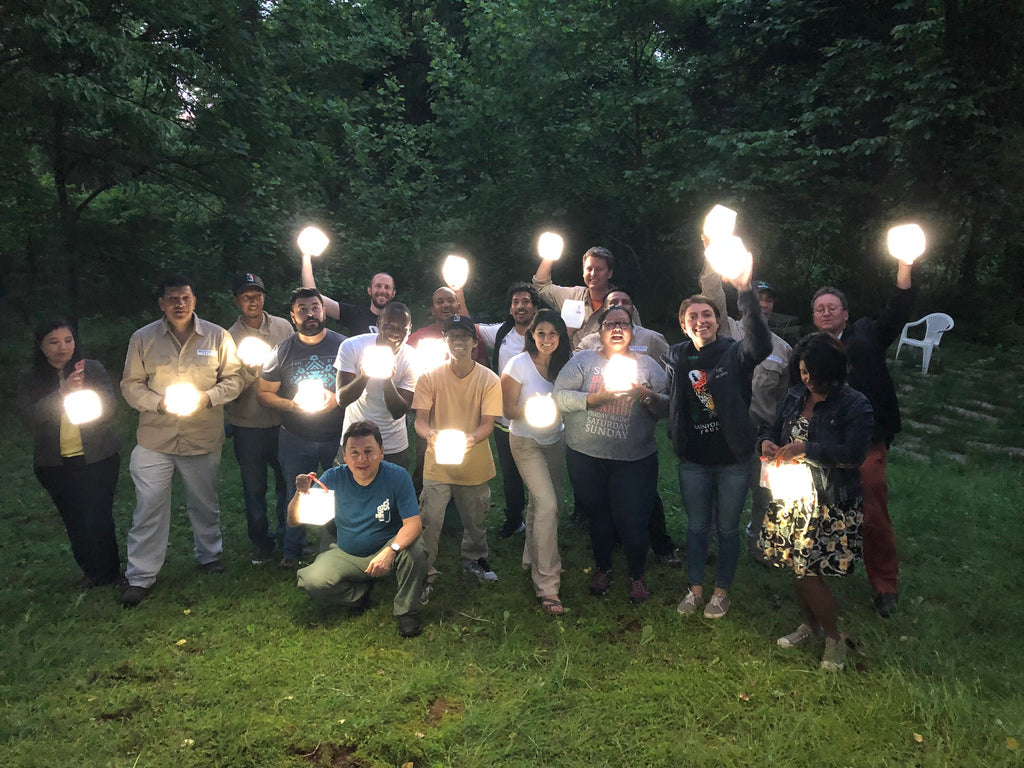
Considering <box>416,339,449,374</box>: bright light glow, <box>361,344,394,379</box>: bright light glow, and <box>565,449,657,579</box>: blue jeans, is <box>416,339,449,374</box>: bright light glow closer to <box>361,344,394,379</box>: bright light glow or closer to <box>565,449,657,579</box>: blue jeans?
<box>361,344,394,379</box>: bright light glow

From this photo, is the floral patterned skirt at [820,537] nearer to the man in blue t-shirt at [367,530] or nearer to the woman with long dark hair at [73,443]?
the man in blue t-shirt at [367,530]

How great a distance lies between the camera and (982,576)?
5094 mm

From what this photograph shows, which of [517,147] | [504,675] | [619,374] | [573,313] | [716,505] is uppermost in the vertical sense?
[517,147]

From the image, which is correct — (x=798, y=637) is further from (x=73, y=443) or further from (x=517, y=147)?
(x=517, y=147)

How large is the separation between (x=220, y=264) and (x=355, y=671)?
9043mm

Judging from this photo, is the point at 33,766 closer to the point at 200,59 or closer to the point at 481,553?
the point at 481,553

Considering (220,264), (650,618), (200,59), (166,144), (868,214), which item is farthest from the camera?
(868,214)

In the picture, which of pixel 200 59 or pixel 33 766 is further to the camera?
pixel 200 59

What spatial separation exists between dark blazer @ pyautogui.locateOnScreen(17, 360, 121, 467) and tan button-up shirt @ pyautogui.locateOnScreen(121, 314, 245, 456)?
18 cm

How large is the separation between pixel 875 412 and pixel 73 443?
5.25 m

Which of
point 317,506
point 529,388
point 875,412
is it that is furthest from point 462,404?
point 875,412

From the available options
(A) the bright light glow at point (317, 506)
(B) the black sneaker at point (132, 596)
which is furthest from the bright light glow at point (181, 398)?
(B) the black sneaker at point (132, 596)

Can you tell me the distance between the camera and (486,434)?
4492 millimetres

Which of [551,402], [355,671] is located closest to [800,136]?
[551,402]
